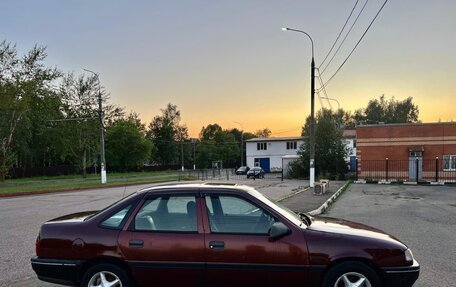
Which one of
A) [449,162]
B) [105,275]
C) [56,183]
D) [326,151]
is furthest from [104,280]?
[326,151]

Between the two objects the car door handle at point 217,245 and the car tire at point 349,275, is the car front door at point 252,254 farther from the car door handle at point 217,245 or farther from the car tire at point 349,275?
the car tire at point 349,275

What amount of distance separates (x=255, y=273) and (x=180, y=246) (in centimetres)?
90

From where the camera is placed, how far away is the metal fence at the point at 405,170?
3809 centimetres

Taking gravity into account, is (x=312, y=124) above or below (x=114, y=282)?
above

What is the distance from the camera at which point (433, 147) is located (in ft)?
127

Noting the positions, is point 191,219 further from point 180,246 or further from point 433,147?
point 433,147

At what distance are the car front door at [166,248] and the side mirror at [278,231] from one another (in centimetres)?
80

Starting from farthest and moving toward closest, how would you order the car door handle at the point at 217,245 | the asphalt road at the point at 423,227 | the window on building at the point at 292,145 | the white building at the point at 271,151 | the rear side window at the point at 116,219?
the window on building at the point at 292,145, the white building at the point at 271,151, the asphalt road at the point at 423,227, the rear side window at the point at 116,219, the car door handle at the point at 217,245

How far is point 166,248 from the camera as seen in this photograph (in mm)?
4902

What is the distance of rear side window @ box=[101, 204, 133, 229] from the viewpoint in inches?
200

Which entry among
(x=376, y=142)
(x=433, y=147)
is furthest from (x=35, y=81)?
(x=433, y=147)

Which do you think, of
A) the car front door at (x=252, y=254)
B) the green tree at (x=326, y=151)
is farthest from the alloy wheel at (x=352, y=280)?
the green tree at (x=326, y=151)

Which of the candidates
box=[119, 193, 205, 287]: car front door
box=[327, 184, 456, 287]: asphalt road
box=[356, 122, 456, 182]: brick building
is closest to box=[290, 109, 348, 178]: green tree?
box=[356, 122, 456, 182]: brick building

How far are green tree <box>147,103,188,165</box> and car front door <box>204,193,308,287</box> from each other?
321ft
